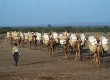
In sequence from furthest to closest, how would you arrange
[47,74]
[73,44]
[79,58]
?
[73,44], [79,58], [47,74]

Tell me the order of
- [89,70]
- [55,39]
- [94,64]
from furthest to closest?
1. [55,39]
2. [94,64]
3. [89,70]

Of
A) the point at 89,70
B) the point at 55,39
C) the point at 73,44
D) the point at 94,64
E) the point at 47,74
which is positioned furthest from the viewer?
the point at 55,39

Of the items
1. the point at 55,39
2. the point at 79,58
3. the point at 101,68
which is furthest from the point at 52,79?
the point at 55,39

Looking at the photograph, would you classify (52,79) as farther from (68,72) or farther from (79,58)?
(79,58)

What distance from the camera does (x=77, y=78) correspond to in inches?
797

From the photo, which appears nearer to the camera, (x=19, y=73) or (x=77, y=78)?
(x=77, y=78)

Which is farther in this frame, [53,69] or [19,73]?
[53,69]

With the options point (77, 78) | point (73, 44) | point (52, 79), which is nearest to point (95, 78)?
point (77, 78)

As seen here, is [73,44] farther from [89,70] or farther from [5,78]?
[5,78]

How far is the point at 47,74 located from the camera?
2181 cm

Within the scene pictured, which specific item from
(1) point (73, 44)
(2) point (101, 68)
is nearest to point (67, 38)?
(1) point (73, 44)

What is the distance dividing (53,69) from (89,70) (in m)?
2.23

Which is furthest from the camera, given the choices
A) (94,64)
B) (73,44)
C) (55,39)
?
(55,39)

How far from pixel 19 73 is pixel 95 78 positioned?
15.3 ft
